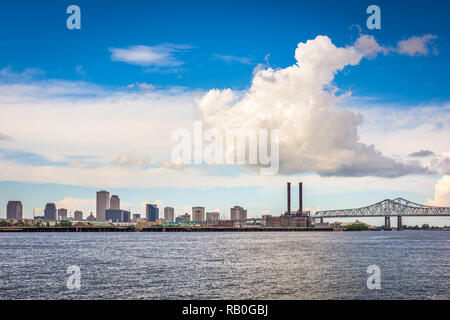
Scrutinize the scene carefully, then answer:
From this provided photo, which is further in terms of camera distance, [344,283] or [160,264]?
[160,264]

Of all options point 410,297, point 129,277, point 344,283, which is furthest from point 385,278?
point 129,277

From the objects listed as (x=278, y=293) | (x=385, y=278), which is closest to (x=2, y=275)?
(x=278, y=293)
